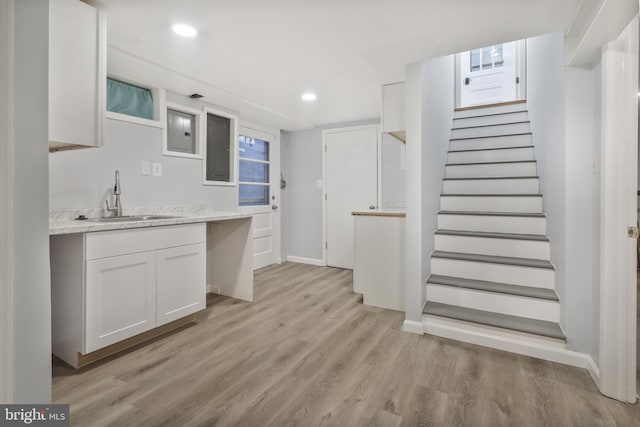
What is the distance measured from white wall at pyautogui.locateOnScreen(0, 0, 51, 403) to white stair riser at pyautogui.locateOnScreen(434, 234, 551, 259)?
9.11 ft

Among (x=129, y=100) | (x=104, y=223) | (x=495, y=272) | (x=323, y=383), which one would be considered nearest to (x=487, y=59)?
(x=495, y=272)

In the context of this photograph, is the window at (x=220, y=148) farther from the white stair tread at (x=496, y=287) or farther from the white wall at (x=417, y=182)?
the white stair tread at (x=496, y=287)

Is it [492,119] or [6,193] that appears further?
[492,119]

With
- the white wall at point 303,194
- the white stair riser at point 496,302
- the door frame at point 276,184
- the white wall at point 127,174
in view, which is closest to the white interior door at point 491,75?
the white wall at point 303,194

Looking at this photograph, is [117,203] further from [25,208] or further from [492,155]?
[492,155]

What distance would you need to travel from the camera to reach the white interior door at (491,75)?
17.2 feet

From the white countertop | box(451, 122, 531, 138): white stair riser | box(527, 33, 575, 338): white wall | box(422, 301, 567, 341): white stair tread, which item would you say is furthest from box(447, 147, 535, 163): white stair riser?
the white countertop

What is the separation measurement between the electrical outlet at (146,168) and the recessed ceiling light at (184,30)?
4.23 ft

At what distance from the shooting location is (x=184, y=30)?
1.98 meters

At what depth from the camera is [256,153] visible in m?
4.49

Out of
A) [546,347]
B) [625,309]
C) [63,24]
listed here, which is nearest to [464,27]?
[625,309]

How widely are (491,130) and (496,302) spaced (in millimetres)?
2446

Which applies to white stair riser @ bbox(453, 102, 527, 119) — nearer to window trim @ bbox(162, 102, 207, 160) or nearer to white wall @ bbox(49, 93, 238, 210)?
window trim @ bbox(162, 102, 207, 160)

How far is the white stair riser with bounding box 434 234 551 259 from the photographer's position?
2578mm
